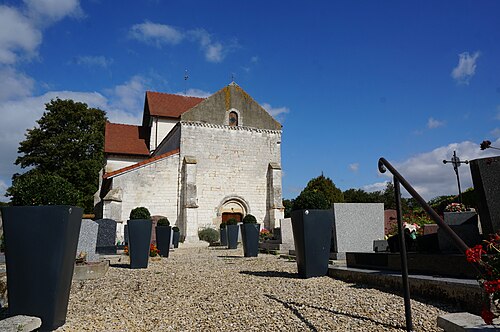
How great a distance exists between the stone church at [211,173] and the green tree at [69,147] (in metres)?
7.18

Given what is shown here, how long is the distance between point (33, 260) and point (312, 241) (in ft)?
14.1

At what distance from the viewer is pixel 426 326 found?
3.20m

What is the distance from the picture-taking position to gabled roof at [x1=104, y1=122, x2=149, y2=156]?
2845 cm

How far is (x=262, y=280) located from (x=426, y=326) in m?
3.25

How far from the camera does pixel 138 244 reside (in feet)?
29.3

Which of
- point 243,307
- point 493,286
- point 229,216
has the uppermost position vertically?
point 229,216

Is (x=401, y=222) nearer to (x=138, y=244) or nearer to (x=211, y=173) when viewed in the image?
(x=138, y=244)

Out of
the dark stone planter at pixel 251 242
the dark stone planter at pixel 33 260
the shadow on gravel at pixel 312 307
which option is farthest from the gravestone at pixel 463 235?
the dark stone planter at pixel 251 242

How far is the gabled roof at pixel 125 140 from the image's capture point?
1120 inches

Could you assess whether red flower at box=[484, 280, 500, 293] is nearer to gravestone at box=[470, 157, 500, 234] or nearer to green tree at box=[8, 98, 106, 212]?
gravestone at box=[470, 157, 500, 234]

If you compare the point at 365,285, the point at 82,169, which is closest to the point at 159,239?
the point at 365,285

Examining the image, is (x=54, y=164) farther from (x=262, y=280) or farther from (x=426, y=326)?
(x=426, y=326)

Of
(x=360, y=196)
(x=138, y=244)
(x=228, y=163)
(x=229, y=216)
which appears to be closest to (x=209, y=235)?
(x=229, y=216)

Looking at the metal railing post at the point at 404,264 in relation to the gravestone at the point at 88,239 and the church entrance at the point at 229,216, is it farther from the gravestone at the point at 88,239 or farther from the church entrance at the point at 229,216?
the church entrance at the point at 229,216
